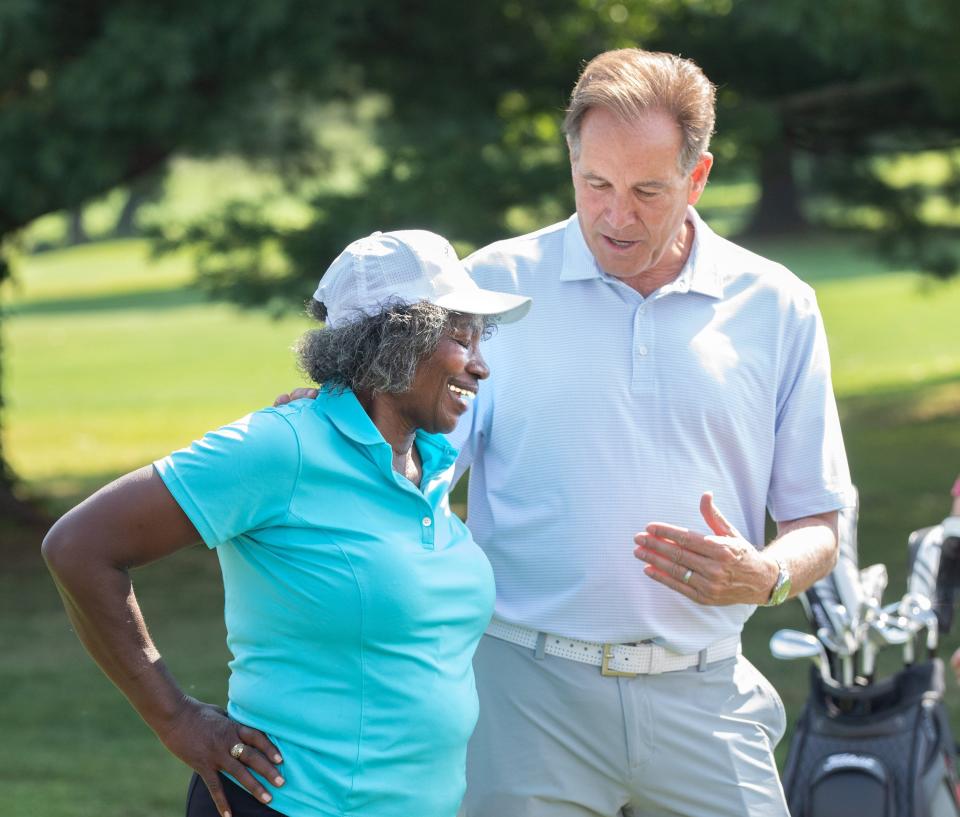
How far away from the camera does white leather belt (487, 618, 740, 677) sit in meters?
3.14

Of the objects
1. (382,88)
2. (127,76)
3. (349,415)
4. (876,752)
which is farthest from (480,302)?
(382,88)

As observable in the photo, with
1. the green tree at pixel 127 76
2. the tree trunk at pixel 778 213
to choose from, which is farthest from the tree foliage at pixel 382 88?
the tree trunk at pixel 778 213

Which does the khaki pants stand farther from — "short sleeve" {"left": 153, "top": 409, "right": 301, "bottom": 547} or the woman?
"short sleeve" {"left": 153, "top": 409, "right": 301, "bottom": 547}

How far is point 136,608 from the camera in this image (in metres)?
2.62

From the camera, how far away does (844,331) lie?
26562 mm

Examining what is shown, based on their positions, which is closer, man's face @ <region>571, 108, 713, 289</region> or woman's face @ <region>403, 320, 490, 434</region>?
woman's face @ <region>403, 320, 490, 434</region>

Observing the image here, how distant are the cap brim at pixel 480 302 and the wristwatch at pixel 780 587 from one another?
700mm

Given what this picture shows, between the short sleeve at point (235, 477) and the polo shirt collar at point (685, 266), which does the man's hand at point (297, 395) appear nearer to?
the short sleeve at point (235, 477)

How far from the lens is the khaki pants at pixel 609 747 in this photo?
3146 millimetres

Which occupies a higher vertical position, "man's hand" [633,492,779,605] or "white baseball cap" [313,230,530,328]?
"white baseball cap" [313,230,530,328]

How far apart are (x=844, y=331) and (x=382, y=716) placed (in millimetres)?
24761

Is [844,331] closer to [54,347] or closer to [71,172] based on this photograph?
[54,347]

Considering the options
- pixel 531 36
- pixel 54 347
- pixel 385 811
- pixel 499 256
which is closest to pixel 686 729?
pixel 385 811

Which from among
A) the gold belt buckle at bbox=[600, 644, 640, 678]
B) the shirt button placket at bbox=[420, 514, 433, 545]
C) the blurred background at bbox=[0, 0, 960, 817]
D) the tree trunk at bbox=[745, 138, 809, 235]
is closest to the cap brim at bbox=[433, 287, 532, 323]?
the shirt button placket at bbox=[420, 514, 433, 545]
